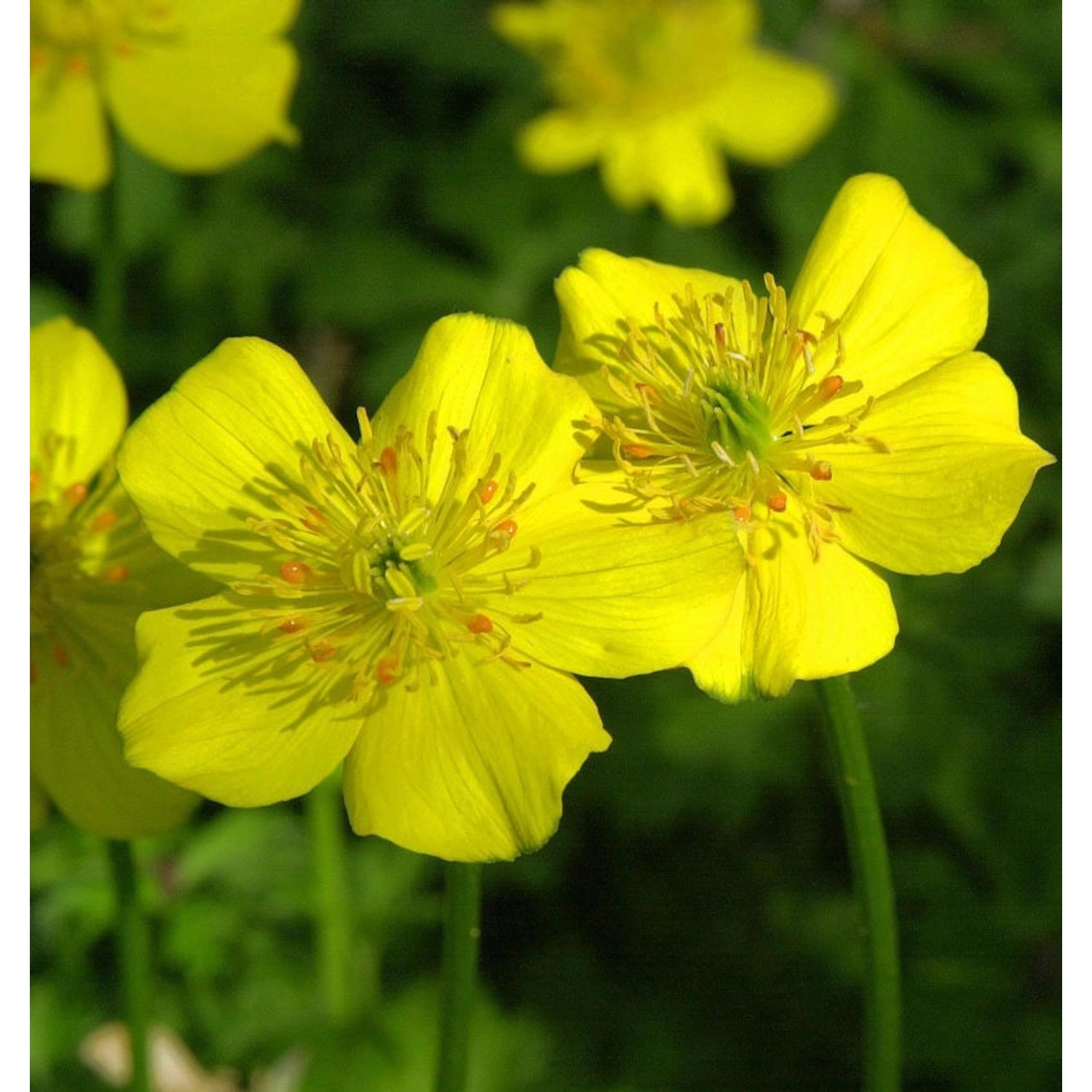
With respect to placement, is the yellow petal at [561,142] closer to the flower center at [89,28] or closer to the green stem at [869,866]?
the flower center at [89,28]

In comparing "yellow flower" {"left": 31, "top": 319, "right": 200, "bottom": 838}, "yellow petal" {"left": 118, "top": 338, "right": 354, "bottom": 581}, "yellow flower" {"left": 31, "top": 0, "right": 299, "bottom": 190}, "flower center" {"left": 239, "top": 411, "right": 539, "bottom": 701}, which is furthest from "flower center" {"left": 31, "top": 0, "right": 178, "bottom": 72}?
"flower center" {"left": 239, "top": 411, "right": 539, "bottom": 701}

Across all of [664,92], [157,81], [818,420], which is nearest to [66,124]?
[157,81]

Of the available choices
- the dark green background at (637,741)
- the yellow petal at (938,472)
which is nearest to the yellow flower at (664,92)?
the dark green background at (637,741)

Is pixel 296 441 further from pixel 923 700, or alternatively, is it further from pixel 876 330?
pixel 923 700

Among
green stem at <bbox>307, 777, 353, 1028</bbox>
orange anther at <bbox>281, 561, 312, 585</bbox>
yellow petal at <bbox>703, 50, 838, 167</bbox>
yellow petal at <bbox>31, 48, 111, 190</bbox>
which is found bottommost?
green stem at <bbox>307, 777, 353, 1028</bbox>

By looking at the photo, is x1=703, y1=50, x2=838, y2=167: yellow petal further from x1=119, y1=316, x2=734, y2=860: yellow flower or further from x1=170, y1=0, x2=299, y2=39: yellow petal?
x1=119, y1=316, x2=734, y2=860: yellow flower

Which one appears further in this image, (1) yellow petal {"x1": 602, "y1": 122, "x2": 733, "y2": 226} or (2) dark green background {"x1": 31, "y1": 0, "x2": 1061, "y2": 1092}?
(1) yellow petal {"x1": 602, "y1": 122, "x2": 733, "y2": 226}

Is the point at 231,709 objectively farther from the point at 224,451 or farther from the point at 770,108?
the point at 770,108
